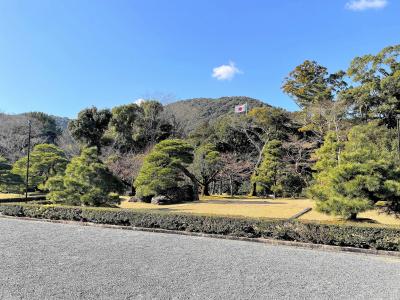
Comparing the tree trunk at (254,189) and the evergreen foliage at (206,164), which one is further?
the tree trunk at (254,189)

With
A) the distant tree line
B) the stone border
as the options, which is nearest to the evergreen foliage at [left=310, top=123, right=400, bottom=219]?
the distant tree line

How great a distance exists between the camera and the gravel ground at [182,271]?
3.70m

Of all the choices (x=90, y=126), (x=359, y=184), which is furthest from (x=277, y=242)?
(x=90, y=126)

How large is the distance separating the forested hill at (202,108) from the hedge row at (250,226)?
22754 millimetres

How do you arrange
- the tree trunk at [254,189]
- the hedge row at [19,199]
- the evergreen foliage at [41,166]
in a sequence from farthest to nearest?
the tree trunk at [254,189]
the evergreen foliage at [41,166]
the hedge row at [19,199]

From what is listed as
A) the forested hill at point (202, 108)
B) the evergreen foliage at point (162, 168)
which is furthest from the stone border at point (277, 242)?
the forested hill at point (202, 108)

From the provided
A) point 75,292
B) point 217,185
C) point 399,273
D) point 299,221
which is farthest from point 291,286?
point 217,185

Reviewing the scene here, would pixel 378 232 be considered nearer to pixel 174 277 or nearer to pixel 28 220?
pixel 174 277

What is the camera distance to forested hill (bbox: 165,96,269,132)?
34844 millimetres

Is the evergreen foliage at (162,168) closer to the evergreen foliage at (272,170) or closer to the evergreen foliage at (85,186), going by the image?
the evergreen foliage at (85,186)

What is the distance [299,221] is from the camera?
691 cm

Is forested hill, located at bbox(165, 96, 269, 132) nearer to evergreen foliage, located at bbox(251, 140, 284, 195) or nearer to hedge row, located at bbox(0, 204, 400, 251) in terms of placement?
evergreen foliage, located at bbox(251, 140, 284, 195)

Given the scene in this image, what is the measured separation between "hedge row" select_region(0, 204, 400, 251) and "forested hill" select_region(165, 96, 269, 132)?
22754mm

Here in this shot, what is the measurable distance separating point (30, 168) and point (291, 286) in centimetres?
1643
